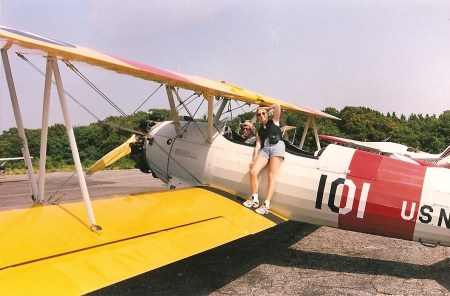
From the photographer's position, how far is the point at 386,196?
4.83 m

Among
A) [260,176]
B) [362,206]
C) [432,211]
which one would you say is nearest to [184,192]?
[260,176]

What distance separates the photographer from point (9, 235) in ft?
11.4

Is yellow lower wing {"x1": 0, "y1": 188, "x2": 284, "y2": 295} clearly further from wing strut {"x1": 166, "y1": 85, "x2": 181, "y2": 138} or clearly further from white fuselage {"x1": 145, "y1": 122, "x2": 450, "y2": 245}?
wing strut {"x1": 166, "y1": 85, "x2": 181, "y2": 138}

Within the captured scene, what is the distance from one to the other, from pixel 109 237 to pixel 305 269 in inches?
104

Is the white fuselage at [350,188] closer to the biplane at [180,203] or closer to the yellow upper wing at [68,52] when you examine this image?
the biplane at [180,203]

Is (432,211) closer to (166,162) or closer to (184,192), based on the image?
(184,192)

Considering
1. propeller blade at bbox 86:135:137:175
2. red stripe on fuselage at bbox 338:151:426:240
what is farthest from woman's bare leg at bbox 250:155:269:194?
propeller blade at bbox 86:135:137:175

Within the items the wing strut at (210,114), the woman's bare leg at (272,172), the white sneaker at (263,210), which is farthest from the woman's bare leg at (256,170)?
the wing strut at (210,114)

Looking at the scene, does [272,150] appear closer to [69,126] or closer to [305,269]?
[305,269]

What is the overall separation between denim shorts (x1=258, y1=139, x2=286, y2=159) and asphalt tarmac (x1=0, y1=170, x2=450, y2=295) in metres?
1.50

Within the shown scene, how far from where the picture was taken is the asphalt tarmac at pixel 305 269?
4383 mm

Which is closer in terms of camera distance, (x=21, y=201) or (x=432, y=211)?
(x=432, y=211)

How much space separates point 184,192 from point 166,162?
1130 mm

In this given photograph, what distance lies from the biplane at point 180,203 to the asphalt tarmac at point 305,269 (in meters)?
0.57
